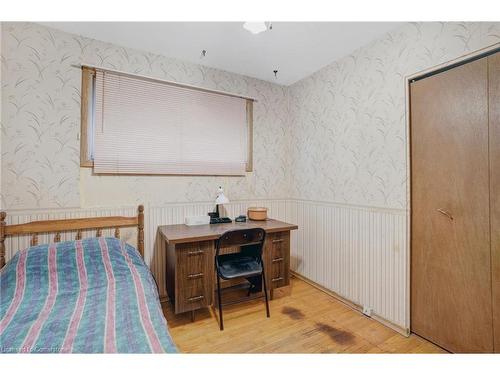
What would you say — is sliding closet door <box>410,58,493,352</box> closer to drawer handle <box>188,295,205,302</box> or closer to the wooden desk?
the wooden desk

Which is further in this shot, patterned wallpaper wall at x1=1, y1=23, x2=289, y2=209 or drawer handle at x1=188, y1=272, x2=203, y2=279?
drawer handle at x1=188, y1=272, x2=203, y2=279

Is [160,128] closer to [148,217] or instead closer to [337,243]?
[148,217]

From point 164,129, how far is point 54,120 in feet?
2.79

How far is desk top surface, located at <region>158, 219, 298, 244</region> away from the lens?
1900 millimetres

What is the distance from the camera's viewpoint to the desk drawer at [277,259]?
231 cm

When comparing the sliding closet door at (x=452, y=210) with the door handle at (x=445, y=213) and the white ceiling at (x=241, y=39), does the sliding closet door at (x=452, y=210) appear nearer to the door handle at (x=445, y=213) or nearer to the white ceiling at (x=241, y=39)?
the door handle at (x=445, y=213)

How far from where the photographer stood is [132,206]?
2.22 meters

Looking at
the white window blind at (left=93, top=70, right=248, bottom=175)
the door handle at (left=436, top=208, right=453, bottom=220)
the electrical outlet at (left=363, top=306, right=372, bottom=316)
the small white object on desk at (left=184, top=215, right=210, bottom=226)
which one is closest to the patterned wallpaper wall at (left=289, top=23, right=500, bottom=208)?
the door handle at (left=436, top=208, right=453, bottom=220)

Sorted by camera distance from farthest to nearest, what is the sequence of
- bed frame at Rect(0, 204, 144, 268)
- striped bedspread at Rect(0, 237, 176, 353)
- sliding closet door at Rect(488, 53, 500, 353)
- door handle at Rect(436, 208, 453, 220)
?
bed frame at Rect(0, 204, 144, 268), door handle at Rect(436, 208, 453, 220), sliding closet door at Rect(488, 53, 500, 353), striped bedspread at Rect(0, 237, 176, 353)

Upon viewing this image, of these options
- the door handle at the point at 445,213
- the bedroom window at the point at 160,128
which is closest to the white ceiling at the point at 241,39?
the bedroom window at the point at 160,128

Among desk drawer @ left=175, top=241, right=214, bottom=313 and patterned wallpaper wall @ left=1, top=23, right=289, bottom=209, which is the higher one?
patterned wallpaper wall @ left=1, top=23, right=289, bottom=209

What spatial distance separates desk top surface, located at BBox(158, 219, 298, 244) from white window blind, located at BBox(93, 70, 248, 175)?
0.57 metres
